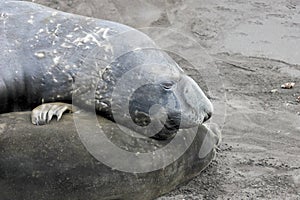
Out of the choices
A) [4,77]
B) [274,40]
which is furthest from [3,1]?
[274,40]

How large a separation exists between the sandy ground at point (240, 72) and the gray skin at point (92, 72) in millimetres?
514

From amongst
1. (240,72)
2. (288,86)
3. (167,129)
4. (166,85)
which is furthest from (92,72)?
(240,72)

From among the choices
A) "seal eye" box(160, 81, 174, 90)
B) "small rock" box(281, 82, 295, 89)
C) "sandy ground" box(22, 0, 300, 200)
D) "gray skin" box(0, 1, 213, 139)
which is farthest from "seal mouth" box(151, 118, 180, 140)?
"small rock" box(281, 82, 295, 89)

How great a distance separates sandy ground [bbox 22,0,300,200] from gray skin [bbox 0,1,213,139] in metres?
0.51

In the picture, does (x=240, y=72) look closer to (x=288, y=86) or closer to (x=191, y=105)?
(x=288, y=86)

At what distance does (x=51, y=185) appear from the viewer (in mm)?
3873

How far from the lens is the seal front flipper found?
13.6 ft

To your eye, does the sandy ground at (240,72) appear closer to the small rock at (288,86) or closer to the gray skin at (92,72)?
the small rock at (288,86)

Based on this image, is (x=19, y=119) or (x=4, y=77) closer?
(x=19, y=119)

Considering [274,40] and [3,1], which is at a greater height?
[3,1]

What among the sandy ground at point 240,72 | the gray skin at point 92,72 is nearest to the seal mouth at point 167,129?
the gray skin at point 92,72

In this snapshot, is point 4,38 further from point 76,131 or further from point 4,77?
point 76,131

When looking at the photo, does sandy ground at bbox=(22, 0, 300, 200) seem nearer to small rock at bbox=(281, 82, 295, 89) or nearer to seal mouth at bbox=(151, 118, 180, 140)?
small rock at bbox=(281, 82, 295, 89)

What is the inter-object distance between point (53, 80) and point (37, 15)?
552 mm
